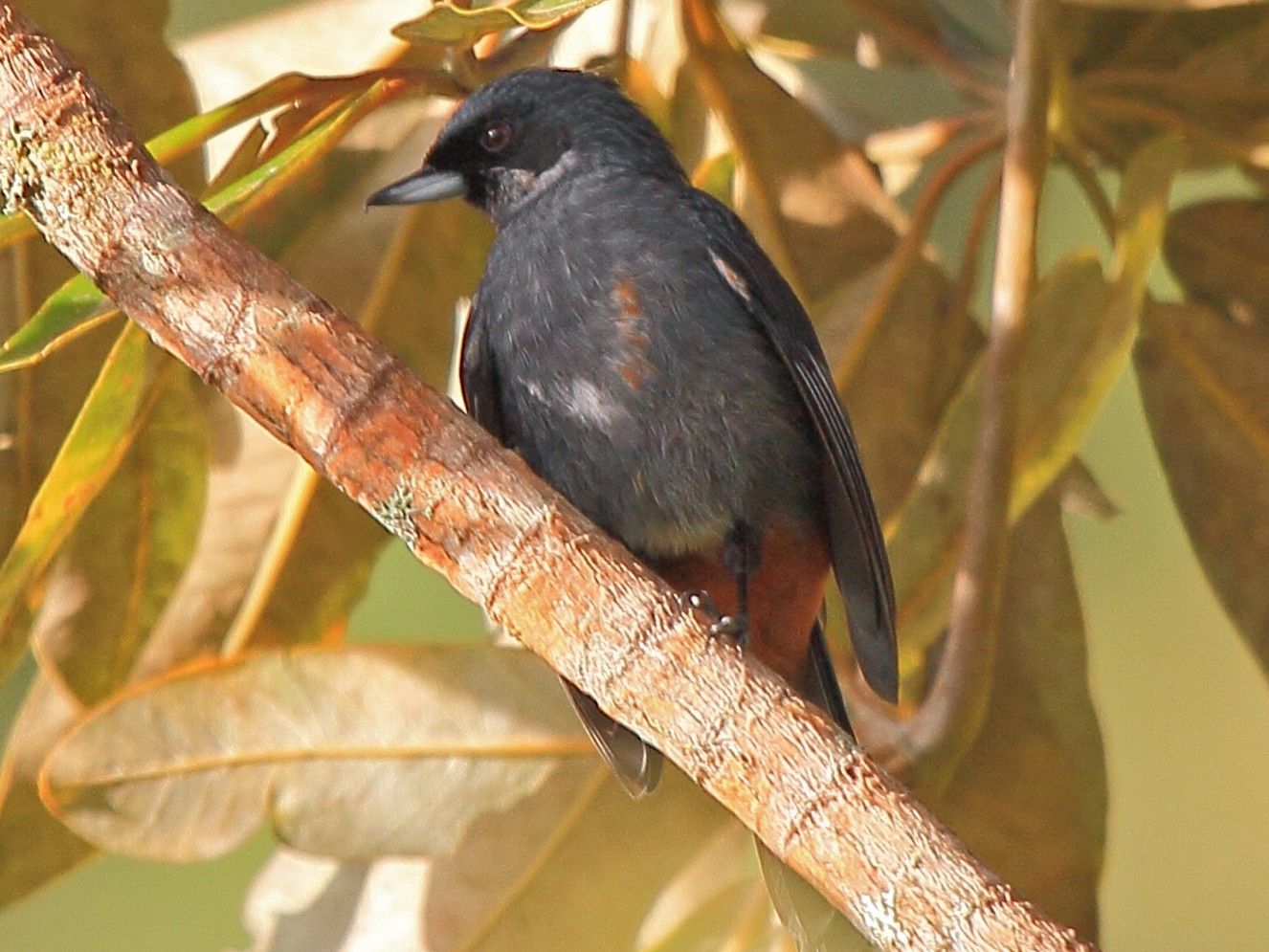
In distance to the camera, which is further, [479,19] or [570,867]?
[570,867]

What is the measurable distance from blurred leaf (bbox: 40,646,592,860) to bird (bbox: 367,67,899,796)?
158 mm

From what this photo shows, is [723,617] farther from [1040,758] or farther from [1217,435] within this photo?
[1217,435]

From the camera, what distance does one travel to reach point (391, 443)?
163cm

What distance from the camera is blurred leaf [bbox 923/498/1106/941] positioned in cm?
241

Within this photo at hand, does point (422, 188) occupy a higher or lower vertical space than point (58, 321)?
lower

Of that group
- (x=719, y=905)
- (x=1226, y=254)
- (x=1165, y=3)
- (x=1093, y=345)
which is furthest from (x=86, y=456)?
(x=1226, y=254)

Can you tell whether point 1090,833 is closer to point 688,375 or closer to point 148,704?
point 688,375

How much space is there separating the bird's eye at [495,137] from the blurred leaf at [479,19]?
0.72 metres

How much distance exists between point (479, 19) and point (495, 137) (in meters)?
0.80

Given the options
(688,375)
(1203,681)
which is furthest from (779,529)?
(1203,681)

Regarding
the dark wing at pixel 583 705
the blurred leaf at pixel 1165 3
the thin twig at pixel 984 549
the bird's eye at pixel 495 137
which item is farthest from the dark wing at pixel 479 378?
the blurred leaf at pixel 1165 3

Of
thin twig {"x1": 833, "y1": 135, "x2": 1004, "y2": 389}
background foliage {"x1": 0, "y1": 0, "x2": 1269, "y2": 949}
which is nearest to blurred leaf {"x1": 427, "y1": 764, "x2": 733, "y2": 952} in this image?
background foliage {"x1": 0, "y1": 0, "x2": 1269, "y2": 949}

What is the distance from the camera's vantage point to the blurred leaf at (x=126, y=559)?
2.30 m

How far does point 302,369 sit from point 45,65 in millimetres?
372
